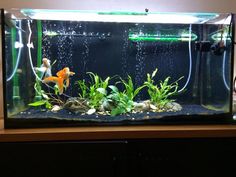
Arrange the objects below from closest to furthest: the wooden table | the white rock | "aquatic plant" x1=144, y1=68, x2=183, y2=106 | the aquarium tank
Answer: the wooden table → the aquarium tank → the white rock → "aquatic plant" x1=144, y1=68, x2=183, y2=106

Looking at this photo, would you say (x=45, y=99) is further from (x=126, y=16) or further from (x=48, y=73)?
(x=126, y=16)

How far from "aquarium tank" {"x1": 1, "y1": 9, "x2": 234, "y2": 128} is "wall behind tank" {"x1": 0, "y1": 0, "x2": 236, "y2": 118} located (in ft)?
0.84

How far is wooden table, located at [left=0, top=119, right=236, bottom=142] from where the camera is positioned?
35.7 inches

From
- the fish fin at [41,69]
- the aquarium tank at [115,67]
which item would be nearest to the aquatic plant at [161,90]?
the aquarium tank at [115,67]

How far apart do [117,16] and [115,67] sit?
294 mm

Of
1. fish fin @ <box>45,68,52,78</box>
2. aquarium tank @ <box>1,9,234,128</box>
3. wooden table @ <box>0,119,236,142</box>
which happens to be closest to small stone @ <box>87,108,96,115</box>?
aquarium tank @ <box>1,9,234,128</box>

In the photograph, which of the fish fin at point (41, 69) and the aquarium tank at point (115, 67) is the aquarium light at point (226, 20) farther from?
the fish fin at point (41, 69)

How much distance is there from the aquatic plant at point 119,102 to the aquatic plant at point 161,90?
0.15 m

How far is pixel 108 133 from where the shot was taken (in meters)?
0.93

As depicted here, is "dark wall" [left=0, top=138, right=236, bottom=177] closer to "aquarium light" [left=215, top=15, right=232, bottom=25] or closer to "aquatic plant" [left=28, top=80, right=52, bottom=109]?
"aquatic plant" [left=28, top=80, right=52, bottom=109]

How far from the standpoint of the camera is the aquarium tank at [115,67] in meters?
1.04

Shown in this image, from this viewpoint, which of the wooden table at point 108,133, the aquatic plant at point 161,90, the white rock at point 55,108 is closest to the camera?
the wooden table at point 108,133

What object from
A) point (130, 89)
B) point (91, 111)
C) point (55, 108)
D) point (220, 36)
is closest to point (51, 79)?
point (55, 108)

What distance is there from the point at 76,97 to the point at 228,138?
74cm
